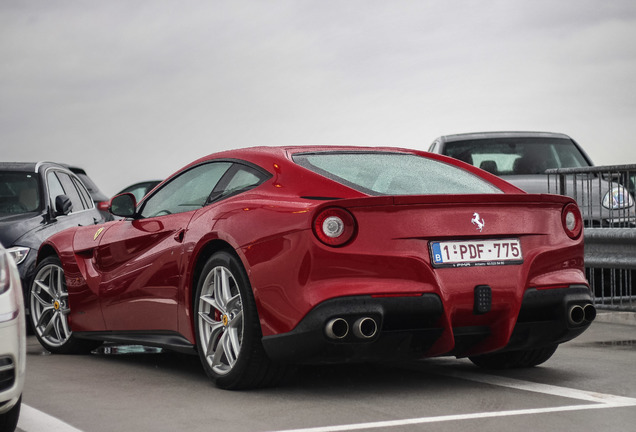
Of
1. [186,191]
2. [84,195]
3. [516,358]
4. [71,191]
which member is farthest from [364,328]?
[84,195]

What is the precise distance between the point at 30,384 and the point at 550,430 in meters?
3.10

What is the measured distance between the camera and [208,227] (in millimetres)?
6207

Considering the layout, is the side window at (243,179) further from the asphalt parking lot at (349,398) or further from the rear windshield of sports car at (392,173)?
the asphalt parking lot at (349,398)

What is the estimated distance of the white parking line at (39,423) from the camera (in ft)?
16.5

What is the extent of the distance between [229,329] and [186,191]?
1.24 metres

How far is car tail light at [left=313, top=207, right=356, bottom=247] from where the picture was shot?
5.51 meters

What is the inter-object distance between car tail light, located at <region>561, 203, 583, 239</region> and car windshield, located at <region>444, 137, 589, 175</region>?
6688 millimetres

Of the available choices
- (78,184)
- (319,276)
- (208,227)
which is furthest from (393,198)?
(78,184)

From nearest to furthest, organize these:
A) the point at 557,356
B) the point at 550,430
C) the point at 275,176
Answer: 1. the point at 550,430
2. the point at 275,176
3. the point at 557,356

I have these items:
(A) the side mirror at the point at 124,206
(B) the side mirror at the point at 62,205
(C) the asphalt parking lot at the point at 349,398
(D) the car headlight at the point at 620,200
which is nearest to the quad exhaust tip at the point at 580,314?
(C) the asphalt parking lot at the point at 349,398

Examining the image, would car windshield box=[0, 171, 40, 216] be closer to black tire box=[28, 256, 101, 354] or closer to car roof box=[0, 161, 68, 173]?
car roof box=[0, 161, 68, 173]

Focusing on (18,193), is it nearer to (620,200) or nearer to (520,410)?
(620,200)

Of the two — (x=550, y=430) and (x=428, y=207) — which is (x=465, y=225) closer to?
(x=428, y=207)

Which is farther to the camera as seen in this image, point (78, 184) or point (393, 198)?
point (78, 184)
